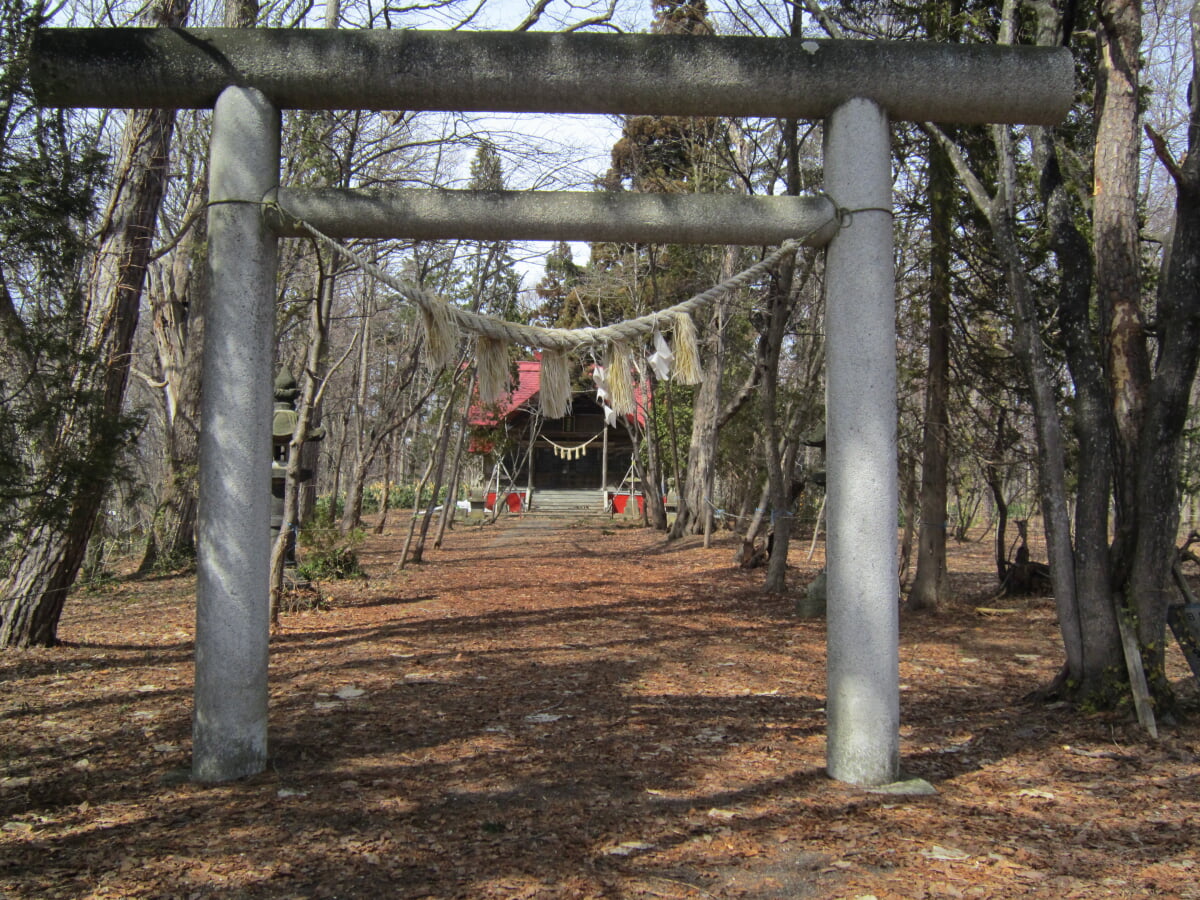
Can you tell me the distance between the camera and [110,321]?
800cm

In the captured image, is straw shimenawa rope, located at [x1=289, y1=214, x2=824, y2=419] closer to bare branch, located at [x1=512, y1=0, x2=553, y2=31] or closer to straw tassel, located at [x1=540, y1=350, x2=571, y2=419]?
straw tassel, located at [x1=540, y1=350, x2=571, y2=419]

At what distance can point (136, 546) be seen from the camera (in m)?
17.2

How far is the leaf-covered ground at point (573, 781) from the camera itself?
3.48m

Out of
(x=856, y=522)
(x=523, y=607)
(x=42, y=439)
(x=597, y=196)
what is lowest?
(x=523, y=607)

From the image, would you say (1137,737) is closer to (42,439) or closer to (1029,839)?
(1029,839)

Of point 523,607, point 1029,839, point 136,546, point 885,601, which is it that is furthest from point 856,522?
point 136,546

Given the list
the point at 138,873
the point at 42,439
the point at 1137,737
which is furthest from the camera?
the point at 1137,737

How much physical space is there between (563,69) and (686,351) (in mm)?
1520

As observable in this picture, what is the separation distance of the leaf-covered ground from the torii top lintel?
3.34 m

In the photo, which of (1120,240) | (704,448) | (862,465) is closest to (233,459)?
(862,465)

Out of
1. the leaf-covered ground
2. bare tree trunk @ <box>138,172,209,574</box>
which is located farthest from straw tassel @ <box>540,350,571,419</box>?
bare tree trunk @ <box>138,172,209,574</box>

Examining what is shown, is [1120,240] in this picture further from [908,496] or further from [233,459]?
[908,496]

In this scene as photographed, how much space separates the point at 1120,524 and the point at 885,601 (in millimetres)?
2424

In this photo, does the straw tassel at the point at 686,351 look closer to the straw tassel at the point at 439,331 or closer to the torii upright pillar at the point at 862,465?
the torii upright pillar at the point at 862,465
